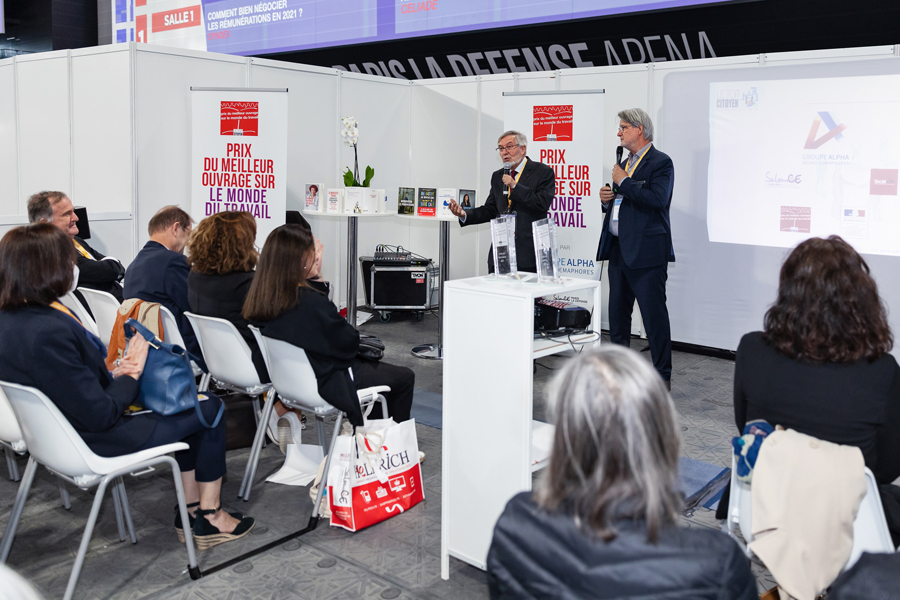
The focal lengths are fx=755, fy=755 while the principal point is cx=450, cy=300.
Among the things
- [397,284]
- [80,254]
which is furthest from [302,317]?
[397,284]

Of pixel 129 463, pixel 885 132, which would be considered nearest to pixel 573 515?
pixel 129 463

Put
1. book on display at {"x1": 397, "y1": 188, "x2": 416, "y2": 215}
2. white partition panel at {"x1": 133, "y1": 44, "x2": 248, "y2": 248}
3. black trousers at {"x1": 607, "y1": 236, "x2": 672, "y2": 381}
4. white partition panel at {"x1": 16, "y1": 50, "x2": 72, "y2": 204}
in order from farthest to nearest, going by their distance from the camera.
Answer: white partition panel at {"x1": 16, "y1": 50, "x2": 72, "y2": 204}, book on display at {"x1": 397, "y1": 188, "x2": 416, "y2": 215}, white partition panel at {"x1": 133, "y1": 44, "x2": 248, "y2": 248}, black trousers at {"x1": 607, "y1": 236, "x2": 672, "y2": 381}

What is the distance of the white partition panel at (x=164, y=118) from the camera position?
550cm

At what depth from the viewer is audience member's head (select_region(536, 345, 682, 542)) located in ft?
3.69

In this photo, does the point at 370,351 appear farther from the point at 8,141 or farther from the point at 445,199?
the point at 8,141

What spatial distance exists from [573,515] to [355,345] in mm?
1888

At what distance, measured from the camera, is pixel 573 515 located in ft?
3.80

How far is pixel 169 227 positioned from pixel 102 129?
2.65 m

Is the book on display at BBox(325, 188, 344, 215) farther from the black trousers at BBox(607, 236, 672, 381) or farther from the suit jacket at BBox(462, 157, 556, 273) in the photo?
the black trousers at BBox(607, 236, 672, 381)

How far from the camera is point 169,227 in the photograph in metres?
3.57

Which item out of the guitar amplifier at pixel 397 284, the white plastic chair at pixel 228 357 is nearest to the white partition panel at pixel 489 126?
the guitar amplifier at pixel 397 284

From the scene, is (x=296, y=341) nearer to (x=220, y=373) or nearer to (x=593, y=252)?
(x=220, y=373)

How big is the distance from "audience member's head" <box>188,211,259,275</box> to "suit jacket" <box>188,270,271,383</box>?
0.03m

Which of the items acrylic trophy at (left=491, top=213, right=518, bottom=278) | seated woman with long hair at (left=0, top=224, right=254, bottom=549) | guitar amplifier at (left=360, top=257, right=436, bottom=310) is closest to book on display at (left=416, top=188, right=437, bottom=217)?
guitar amplifier at (left=360, top=257, right=436, bottom=310)
